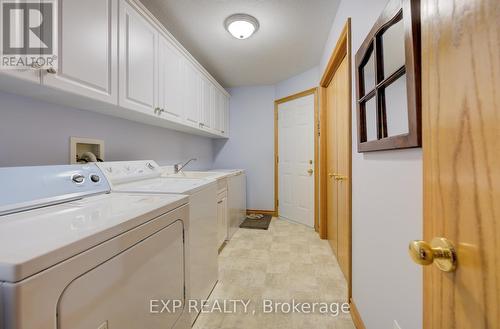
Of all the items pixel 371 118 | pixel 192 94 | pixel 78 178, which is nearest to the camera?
pixel 78 178

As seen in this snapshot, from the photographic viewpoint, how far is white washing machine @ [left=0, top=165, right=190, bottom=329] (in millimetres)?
451

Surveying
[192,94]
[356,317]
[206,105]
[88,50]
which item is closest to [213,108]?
[206,105]

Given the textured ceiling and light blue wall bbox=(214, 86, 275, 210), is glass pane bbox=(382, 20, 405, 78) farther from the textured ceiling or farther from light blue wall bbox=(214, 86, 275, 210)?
light blue wall bbox=(214, 86, 275, 210)

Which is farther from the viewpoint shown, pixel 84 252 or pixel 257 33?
pixel 257 33

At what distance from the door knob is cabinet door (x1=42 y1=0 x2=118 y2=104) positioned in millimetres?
1468

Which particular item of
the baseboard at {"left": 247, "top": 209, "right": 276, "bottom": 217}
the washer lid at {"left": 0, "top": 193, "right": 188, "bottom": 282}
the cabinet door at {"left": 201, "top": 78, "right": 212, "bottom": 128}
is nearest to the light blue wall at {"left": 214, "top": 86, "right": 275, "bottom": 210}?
the baseboard at {"left": 247, "top": 209, "right": 276, "bottom": 217}

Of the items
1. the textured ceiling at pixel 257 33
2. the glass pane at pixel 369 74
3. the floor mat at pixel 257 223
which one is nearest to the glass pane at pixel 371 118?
the glass pane at pixel 369 74

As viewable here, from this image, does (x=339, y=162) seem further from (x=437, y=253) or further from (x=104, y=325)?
(x=104, y=325)

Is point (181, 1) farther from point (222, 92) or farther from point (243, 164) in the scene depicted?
point (243, 164)

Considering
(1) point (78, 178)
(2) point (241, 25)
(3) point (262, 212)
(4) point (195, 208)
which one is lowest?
(3) point (262, 212)

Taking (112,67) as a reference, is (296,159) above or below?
below

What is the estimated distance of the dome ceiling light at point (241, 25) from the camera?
6.65 feet

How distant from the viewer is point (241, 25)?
2082mm

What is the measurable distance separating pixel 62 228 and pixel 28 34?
88cm
